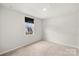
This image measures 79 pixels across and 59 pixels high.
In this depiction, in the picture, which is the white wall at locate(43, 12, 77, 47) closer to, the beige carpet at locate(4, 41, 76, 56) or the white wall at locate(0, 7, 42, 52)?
the beige carpet at locate(4, 41, 76, 56)

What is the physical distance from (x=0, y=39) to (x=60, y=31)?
161 inches

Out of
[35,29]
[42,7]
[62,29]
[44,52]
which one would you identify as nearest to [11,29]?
[42,7]

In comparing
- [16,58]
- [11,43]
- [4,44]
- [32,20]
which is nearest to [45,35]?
[32,20]

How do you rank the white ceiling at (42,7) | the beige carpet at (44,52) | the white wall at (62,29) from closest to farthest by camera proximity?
the white ceiling at (42,7), the beige carpet at (44,52), the white wall at (62,29)

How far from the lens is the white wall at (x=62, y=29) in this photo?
4383 mm

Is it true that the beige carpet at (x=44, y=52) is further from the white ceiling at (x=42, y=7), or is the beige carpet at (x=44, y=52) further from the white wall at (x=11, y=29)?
the white ceiling at (x=42, y=7)

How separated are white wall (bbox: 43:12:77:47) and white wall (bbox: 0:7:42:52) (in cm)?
252

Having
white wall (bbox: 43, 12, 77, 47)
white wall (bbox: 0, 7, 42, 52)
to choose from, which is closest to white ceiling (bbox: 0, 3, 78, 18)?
white wall (bbox: 0, 7, 42, 52)

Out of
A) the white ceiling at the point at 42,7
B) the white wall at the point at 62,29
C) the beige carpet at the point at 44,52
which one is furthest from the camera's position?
the white wall at the point at 62,29

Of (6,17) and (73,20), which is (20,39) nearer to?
(6,17)

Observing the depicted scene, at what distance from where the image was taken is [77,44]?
411cm

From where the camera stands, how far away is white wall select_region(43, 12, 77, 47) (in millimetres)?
4383

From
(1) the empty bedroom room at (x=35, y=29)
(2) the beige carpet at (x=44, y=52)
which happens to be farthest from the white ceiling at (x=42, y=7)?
(2) the beige carpet at (x=44, y=52)

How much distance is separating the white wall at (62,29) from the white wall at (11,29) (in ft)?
8.26
